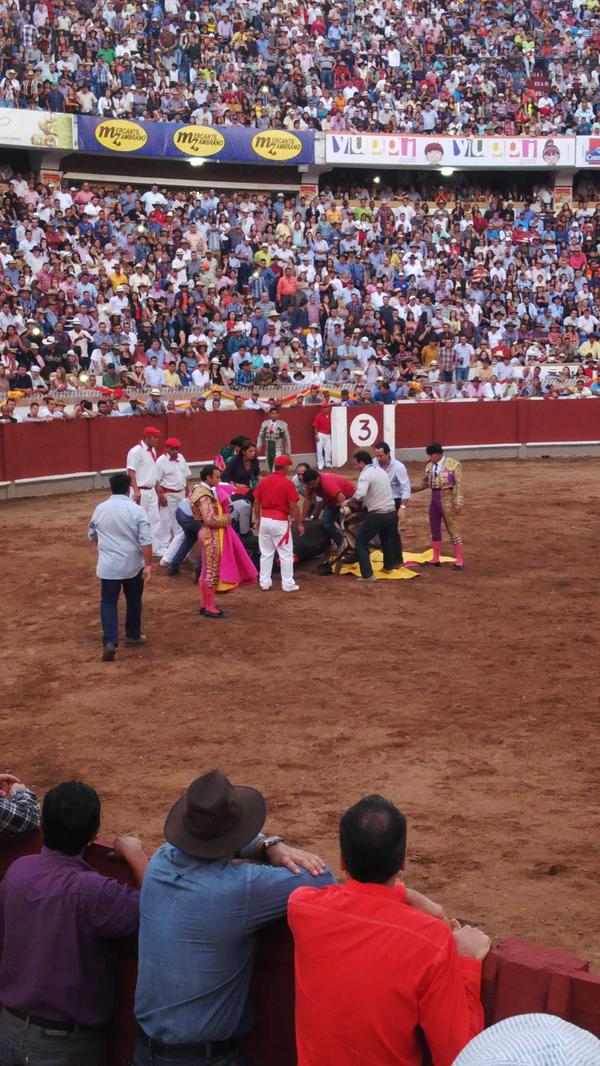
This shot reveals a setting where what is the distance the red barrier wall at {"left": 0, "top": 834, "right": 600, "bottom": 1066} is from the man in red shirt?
0.06m

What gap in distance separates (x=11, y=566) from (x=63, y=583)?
3.78ft

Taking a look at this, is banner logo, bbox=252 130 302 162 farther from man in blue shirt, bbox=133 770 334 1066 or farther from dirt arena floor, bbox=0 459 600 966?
man in blue shirt, bbox=133 770 334 1066

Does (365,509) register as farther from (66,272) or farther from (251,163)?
(251,163)

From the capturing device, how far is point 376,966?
9.01 feet

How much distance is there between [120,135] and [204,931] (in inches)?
1158

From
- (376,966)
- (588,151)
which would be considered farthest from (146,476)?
(588,151)

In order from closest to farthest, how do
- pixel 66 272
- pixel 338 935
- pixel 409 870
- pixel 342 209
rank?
pixel 338 935, pixel 409 870, pixel 66 272, pixel 342 209

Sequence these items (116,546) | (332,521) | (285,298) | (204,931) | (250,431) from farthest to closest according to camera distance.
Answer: (285,298) → (250,431) → (332,521) → (116,546) → (204,931)

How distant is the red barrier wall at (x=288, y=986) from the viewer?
2768 mm

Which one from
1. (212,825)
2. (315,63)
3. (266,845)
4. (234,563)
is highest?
(315,63)

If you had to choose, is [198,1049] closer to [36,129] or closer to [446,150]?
[36,129]

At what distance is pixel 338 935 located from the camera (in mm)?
2828

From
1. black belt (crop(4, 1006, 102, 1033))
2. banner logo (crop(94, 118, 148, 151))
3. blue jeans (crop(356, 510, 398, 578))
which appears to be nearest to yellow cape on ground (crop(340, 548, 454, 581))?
blue jeans (crop(356, 510, 398, 578))

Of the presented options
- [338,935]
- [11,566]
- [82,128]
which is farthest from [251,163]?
[338,935]
